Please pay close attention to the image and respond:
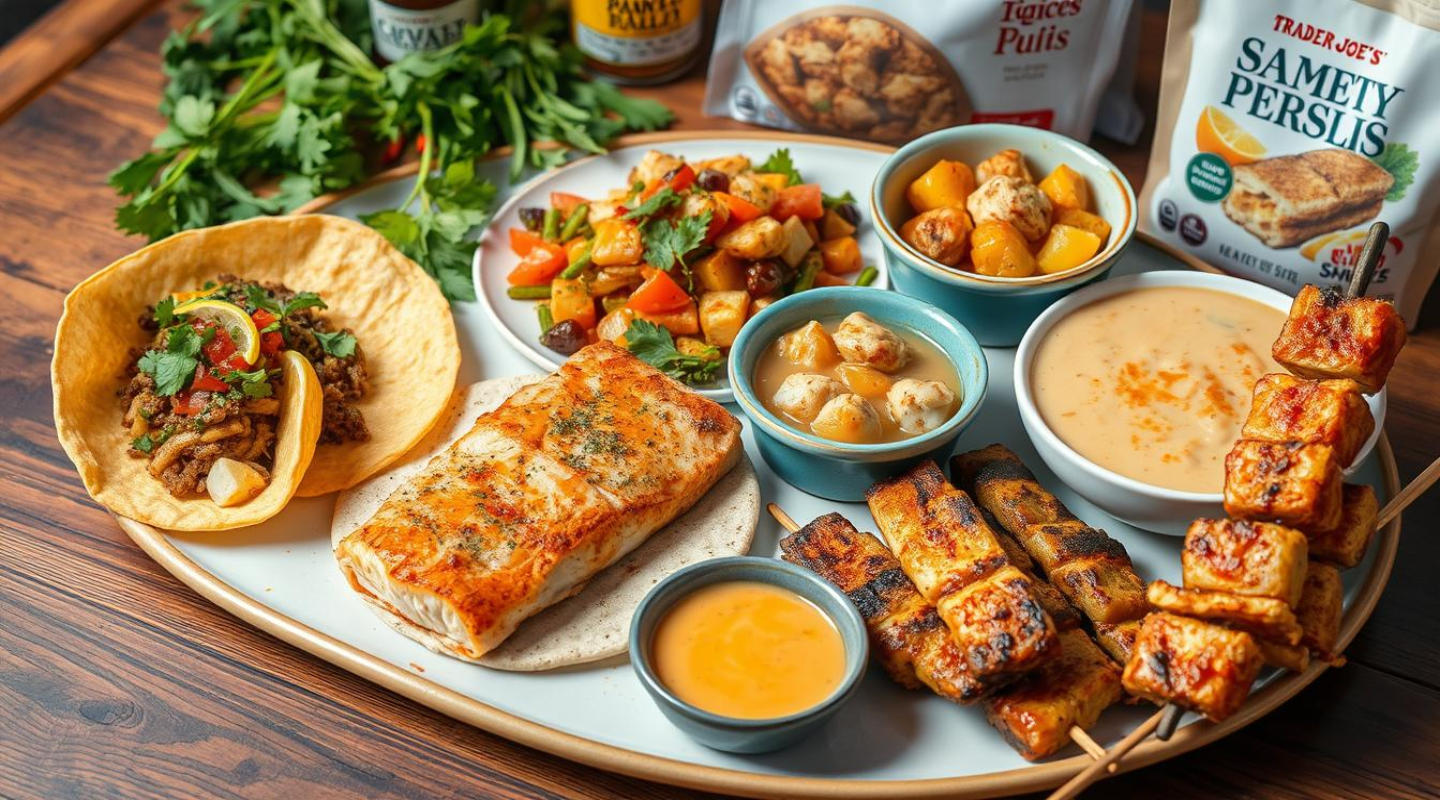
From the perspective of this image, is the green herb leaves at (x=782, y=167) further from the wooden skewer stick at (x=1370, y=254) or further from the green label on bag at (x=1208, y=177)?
the wooden skewer stick at (x=1370, y=254)

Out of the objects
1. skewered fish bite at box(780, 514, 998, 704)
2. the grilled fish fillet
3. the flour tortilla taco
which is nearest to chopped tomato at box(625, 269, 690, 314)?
the flour tortilla taco

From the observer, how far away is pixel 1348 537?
307 cm

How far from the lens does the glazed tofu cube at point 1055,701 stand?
2938 mm

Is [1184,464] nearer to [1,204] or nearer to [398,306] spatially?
[398,306]

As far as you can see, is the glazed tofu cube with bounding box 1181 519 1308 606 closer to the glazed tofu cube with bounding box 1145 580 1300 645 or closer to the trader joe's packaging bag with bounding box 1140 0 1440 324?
the glazed tofu cube with bounding box 1145 580 1300 645

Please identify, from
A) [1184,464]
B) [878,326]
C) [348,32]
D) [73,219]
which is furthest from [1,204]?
[1184,464]

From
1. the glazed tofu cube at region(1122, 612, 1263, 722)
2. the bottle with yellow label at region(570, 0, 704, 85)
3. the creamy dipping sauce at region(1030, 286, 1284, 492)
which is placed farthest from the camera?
the bottle with yellow label at region(570, 0, 704, 85)

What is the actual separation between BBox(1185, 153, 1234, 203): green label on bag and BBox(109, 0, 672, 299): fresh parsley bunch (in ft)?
6.59

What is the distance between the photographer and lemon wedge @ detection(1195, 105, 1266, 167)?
4.26 metres

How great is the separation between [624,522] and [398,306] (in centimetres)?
138

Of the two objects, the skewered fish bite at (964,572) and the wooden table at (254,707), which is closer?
the skewered fish bite at (964,572)

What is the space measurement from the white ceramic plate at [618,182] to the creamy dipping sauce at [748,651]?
139 centimetres

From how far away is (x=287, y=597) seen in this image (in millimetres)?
3439

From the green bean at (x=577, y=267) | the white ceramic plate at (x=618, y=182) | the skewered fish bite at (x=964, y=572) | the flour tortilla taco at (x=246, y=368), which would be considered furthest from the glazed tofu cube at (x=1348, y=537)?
the flour tortilla taco at (x=246, y=368)
